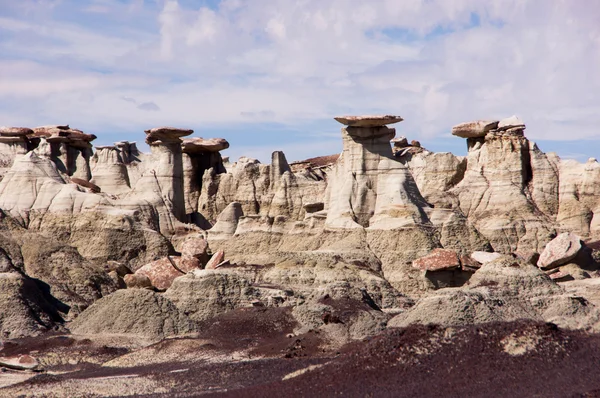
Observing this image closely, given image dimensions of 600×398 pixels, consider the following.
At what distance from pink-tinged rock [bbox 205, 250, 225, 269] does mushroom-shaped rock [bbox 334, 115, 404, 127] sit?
907 cm

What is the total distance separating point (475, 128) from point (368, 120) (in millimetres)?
12742

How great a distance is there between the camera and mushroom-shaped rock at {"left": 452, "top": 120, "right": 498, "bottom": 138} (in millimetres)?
77438

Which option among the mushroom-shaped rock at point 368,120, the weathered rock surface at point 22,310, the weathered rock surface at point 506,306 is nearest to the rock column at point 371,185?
the mushroom-shaped rock at point 368,120

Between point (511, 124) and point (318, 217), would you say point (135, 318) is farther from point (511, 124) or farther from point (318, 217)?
point (511, 124)

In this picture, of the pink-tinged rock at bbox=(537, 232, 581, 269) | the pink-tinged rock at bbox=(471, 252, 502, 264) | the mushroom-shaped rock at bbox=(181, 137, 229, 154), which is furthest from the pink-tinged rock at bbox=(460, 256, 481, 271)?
the mushroom-shaped rock at bbox=(181, 137, 229, 154)

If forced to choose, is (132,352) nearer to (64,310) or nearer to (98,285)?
(64,310)

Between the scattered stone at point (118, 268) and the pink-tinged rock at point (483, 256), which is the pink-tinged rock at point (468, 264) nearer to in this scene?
the pink-tinged rock at point (483, 256)

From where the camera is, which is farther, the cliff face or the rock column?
the rock column

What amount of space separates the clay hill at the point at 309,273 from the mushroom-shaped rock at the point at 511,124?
13 centimetres

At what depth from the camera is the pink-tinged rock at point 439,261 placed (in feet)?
191

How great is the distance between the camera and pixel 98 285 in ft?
194

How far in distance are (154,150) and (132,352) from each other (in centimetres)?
5107

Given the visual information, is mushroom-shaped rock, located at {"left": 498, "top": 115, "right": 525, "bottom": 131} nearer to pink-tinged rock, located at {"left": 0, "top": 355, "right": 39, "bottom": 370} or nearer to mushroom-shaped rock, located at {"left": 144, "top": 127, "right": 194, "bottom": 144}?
mushroom-shaped rock, located at {"left": 144, "top": 127, "right": 194, "bottom": 144}

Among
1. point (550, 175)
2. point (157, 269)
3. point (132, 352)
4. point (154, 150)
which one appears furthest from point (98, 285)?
point (154, 150)
